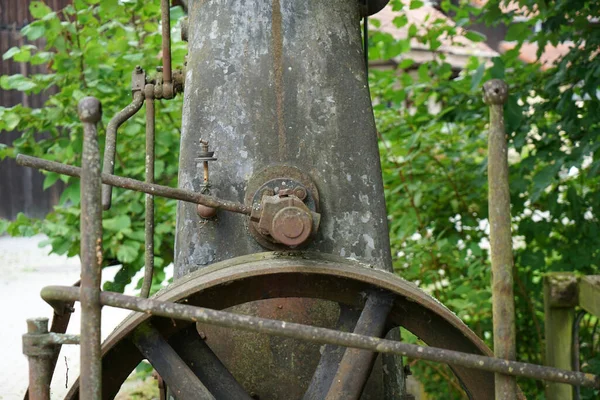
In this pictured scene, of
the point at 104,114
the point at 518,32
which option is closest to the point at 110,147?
the point at 104,114

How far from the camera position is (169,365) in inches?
76.5

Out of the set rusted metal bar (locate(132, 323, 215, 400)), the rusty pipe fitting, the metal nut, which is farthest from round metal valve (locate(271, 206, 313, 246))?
rusted metal bar (locate(132, 323, 215, 400))

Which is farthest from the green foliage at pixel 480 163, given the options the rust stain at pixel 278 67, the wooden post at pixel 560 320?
the rust stain at pixel 278 67

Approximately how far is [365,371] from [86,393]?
0.68 metres

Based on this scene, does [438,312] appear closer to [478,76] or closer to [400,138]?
[478,76]

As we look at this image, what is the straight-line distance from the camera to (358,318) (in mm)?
2082

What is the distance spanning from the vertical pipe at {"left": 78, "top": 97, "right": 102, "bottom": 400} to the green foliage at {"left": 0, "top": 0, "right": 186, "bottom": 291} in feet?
8.13

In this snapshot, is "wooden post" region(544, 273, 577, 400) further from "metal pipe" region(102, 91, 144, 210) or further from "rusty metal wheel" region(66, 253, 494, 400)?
"metal pipe" region(102, 91, 144, 210)

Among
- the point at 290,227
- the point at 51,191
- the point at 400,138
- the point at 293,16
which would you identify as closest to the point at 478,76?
the point at 400,138

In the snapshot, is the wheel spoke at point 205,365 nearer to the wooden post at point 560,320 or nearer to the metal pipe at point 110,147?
the metal pipe at point 110,147

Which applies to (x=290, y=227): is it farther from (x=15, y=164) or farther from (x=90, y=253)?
(x=15, y=164)

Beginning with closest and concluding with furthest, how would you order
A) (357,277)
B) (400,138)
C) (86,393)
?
(86,393)
(357,277)
(400,138)

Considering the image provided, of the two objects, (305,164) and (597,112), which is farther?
(597,112)

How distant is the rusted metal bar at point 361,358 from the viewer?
6.43 ft
